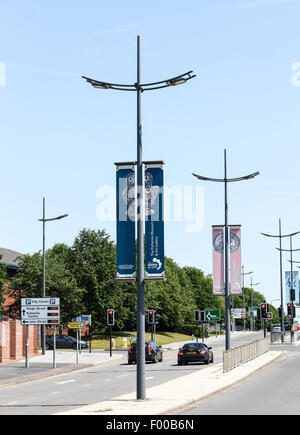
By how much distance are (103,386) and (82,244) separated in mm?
61814

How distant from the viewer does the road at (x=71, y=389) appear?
22.1 m

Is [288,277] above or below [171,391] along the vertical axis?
above

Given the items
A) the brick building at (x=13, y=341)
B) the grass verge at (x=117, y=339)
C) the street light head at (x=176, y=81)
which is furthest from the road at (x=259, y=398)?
the grass verge at (x=117, y=339)

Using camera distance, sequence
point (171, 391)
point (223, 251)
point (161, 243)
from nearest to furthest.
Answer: point (161, 243)
point (171, 391)
point (223, 251)

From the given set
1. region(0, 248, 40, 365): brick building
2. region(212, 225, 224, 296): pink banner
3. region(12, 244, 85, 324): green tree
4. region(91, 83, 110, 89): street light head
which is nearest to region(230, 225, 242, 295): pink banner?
region(212, 225, 224, 296): pink banner

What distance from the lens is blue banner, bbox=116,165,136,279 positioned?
2248 centimetres

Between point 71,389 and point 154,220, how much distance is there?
35.8 ft

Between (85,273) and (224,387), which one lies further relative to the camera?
(85,273)

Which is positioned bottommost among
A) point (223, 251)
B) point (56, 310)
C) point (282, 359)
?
point (282, 359)

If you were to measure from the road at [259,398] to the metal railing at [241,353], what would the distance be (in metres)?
1.55
